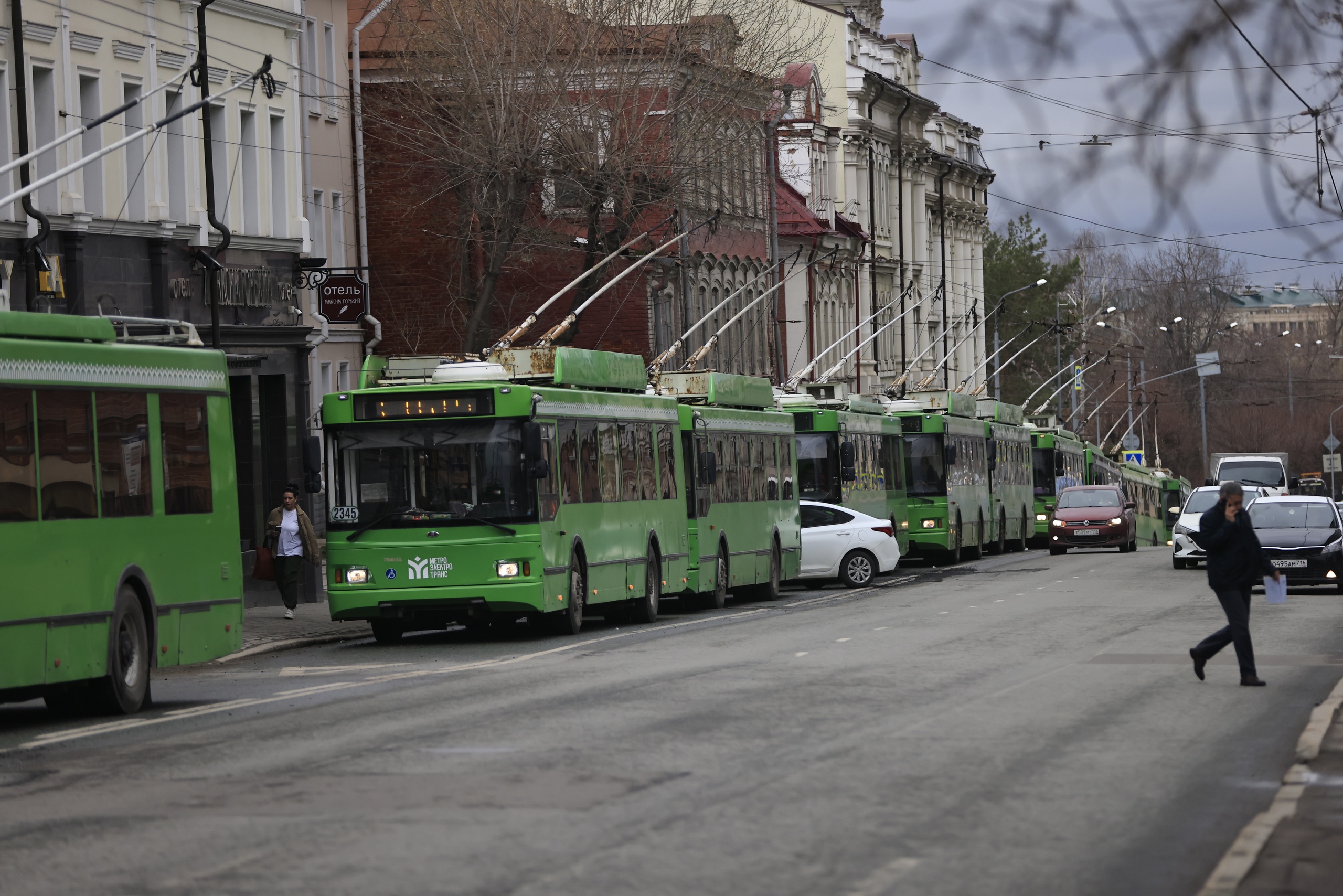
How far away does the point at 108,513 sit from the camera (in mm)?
16359

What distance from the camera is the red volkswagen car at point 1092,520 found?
2104 inches

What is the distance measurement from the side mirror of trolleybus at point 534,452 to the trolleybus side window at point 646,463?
14.7ft

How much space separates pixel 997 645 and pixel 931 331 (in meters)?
60.1

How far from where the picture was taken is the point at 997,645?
841 inches

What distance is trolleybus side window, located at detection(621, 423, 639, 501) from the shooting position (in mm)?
Answer: 27391

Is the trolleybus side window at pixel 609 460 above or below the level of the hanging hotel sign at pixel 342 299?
below

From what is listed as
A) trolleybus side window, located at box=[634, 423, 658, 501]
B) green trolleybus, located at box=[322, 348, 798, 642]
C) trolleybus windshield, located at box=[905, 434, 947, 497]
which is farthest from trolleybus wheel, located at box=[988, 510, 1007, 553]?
green trolleybus, located at box=[322, 348, 798, 642]

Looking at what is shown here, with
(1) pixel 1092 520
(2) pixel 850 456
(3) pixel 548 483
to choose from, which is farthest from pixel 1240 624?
(1) pixel 1092 520

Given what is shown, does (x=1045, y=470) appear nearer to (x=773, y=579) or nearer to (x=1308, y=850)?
(x=773, y=579)

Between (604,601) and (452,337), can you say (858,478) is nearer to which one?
(452,337)

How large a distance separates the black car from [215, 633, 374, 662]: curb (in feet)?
43.9

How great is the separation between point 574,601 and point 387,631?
7.69ft

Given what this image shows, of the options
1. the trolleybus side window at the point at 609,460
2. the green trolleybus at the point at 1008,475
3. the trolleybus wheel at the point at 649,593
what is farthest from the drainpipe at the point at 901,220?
the trolleybus side window at the point at 609,460

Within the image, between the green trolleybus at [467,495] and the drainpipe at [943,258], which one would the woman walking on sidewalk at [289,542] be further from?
the drainpipe at [943,258]
